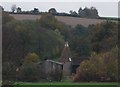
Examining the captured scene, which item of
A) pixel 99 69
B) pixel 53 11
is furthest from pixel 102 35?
pixel 53 11

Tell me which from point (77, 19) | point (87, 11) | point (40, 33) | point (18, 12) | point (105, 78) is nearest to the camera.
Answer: point (105, 78)

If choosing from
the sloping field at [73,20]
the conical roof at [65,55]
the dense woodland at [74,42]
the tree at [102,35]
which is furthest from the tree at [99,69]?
the sloping field at [73,20]

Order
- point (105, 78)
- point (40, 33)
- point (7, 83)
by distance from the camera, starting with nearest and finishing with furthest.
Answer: point (7, 83) → point (105, 78) → point (40, 33)

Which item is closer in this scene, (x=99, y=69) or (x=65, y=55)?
(x=99, y=69)

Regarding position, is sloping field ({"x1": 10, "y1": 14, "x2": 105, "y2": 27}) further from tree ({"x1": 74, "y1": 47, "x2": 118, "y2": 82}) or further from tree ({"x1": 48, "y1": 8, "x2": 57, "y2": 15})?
tree ({"x1": 74, "y1": 47, "x2": 118, "y2": 82})

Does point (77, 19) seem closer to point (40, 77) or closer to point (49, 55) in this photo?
point (49, 55)

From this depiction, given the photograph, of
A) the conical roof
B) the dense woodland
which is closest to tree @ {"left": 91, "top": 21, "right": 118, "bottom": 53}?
the dense woodland

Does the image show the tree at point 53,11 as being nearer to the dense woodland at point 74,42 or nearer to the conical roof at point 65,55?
the dense woodland at point 74,42

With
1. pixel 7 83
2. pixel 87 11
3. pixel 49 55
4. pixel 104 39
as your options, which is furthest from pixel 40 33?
pixel 7 83

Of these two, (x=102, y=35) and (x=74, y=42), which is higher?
(x=102, y=35)

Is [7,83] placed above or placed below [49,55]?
above

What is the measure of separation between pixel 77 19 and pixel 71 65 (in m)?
13.7

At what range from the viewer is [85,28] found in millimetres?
74875

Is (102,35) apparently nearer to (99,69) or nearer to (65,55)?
(65,55)
